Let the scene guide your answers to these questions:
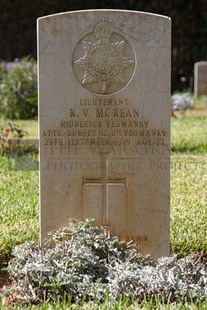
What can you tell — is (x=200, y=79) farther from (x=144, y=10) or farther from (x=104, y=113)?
(x=104, y=113)

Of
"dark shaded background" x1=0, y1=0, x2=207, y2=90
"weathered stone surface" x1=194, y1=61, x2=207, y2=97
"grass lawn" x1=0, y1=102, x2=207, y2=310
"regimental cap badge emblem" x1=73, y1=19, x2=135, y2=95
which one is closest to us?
"regimental cap badge emblem" x1=73, y1=19, x2=135, y2=95

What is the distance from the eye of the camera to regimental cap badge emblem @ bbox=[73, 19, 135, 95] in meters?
4.43

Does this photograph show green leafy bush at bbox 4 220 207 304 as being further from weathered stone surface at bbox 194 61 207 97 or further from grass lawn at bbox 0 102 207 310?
weathered stone surface at bbox 194 61 207 97

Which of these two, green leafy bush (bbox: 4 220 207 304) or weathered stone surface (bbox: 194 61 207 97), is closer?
green leafy bush (bbox: 4 220 207 304)

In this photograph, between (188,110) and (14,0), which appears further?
(14,0)

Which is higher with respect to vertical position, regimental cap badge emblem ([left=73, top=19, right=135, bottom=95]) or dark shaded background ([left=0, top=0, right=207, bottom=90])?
dark shaded background ([left=0, top=0, right=207, bottom=90])

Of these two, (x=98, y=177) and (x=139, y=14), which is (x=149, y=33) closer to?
(x=139, y=14)

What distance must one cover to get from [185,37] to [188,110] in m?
3.22

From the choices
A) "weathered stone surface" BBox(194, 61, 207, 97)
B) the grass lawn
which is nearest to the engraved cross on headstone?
the grass lawn

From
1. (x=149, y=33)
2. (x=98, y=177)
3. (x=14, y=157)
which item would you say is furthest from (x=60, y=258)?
(x=14, y=157)

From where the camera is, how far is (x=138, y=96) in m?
4.45

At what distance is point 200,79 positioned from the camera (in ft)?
45.4

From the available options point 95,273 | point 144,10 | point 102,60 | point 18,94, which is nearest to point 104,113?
point 102,60

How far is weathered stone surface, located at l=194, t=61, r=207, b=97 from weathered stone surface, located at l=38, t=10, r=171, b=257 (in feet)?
30.8
